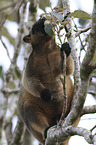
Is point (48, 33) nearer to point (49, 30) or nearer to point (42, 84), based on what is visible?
point (49, 30)

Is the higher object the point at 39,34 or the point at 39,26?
the point at 39,26

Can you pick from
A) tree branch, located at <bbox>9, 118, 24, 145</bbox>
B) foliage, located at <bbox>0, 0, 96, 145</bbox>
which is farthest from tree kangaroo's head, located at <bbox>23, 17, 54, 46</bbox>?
tree branch, located at <bbox>9, 118, 24, 145</bbox>

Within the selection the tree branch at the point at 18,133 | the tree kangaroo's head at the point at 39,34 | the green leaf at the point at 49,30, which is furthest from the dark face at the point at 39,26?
the tree branch at the point at 18,133

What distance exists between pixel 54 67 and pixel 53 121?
116 centimetres

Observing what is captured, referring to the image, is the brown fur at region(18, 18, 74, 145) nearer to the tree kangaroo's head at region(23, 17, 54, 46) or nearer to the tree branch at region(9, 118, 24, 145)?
the tree kangaroo's head at region(23, 17, 54, 46)

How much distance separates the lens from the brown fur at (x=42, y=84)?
4.73 meters

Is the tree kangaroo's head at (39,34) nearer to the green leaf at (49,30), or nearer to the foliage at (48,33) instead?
the foliage at (48,33)

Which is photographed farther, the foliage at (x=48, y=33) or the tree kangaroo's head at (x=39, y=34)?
the tree kangaroo's head at (x=39, y=34)

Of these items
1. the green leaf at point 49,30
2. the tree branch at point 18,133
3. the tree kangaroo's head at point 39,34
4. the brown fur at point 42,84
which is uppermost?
the green leaf at point 49,30

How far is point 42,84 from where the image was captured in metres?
4.94

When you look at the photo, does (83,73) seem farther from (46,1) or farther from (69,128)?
(46,1)

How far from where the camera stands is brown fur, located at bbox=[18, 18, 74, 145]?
186 inches

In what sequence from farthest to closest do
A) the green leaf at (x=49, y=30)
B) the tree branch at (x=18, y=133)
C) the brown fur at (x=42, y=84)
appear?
the tree branch at (x=18, y=133), the brown fur at (x=42, y=84), the green leaf at (x=49, y=30)

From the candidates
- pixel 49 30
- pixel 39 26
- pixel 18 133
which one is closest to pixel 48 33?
pixel 49 30
